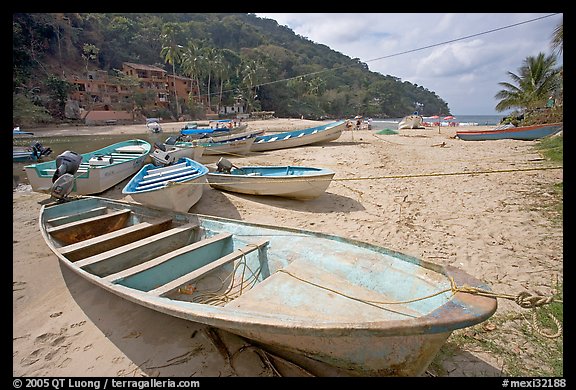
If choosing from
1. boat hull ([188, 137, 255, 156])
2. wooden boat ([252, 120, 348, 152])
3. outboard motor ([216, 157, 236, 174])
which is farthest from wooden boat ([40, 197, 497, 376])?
wooden boat ([252, 120, 348, 152])

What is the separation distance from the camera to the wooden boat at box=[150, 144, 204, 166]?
7.79 m

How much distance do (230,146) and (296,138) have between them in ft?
12.6

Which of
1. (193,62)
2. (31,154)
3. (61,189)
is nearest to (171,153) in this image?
(61,189)

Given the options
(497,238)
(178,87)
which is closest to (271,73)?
(178,87)

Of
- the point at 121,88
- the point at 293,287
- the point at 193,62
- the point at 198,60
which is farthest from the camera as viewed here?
the point at 198,60

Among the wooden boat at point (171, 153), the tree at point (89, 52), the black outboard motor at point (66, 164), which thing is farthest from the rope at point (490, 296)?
the tree at point (89, 52)

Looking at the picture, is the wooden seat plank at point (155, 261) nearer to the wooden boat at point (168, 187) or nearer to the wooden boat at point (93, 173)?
the wooden boat at point (168, 187)

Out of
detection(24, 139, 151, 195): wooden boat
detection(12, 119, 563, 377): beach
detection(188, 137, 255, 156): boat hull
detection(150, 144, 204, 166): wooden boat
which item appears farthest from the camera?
detection(188, 137, 255, 156): boat hull

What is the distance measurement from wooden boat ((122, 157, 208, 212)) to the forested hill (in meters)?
15.3

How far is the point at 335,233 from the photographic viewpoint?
18.0 feet

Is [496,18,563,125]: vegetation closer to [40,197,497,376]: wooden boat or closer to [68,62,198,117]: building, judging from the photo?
[40,197,497,376]: wooden boat

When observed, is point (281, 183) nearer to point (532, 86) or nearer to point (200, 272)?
point (200, 272)

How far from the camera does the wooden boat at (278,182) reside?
6.72 metres
